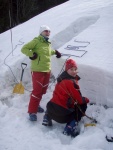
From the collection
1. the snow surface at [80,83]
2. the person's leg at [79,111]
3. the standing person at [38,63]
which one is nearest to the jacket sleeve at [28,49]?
the standing person at [38,63]

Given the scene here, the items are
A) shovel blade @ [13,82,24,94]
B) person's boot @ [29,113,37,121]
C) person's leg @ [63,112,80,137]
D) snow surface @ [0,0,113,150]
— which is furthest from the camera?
shovel blade @ [13,82,24,94]

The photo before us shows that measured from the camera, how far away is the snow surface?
12.2ft

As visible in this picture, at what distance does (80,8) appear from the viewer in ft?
27.9

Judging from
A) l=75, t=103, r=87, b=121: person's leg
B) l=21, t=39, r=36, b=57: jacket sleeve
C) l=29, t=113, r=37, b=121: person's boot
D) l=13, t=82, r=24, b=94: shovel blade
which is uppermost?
l=21, t=39, r=36, b=57: jacket sleeve

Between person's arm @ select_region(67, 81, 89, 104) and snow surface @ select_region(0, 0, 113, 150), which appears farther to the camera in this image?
person's arm @ select_region(67, 81, 89, 104)

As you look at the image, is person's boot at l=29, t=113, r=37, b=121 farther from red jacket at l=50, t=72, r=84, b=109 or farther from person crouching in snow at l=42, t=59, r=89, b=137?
red jacket at l=50, t=72, r=84, b=109

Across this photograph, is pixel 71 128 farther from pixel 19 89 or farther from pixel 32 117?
pixel 19 89

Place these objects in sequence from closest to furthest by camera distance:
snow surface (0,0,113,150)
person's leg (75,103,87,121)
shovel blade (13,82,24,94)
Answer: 1. snow surface (0,0,113,150)
2. person's leg (75,103,87,121)
3. shovel blade (13,82,24,94)

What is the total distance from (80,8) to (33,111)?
5152mm

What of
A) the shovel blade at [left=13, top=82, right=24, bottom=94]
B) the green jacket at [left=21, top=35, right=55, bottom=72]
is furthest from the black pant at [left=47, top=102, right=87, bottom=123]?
the shovel blade at [left=13, top=82, right=24, bottom=94]

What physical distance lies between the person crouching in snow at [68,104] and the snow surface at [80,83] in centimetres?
16

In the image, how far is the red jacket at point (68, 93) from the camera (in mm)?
4012

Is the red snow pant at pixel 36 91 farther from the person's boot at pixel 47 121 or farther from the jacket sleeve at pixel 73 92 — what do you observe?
the jacket sleeve at pixel 73 92

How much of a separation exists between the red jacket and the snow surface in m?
0.43
